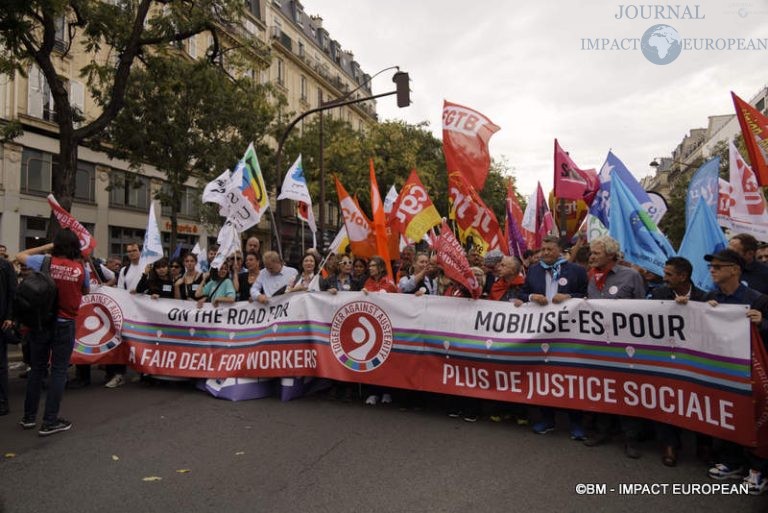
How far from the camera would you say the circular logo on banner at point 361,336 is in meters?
5.84

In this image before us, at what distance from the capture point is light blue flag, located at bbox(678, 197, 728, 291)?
5461mm

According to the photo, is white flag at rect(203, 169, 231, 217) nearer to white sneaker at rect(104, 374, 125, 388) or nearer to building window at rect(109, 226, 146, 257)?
white sneaker at rect(104, 374, 125, 388)

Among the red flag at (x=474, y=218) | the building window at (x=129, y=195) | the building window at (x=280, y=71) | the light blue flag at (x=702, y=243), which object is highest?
the building window at (x=280, y=71)

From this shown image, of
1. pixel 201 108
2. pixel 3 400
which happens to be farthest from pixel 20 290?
pixel 201 108

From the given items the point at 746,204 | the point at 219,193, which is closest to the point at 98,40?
the point at 219,193

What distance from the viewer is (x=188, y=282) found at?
747 centimetres

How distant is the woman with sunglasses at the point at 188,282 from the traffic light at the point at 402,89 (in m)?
8.74

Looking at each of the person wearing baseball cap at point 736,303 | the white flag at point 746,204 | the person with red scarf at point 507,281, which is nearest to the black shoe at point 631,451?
the person wearing baseball cap at point 736,303

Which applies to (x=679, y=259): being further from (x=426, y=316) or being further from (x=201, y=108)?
(x=201, y=108)

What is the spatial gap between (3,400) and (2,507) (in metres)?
2.62

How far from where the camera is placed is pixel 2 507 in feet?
11.5

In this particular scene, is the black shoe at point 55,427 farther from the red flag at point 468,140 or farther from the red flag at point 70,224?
the red flag at point 468,140

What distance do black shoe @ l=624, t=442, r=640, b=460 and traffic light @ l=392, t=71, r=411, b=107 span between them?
37.8ft

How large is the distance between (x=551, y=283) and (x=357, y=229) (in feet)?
10.7
